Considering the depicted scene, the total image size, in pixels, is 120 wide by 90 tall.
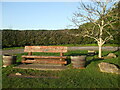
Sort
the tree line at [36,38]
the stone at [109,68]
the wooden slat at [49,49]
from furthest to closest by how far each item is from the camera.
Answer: the tree line at [36,38] < the wooden slat at [49,49] < the stone at [109,68]

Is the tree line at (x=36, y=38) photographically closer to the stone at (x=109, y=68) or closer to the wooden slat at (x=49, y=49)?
the wooden slat at (x=49, y=49)

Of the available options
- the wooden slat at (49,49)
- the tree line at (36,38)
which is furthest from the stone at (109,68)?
the tree line at (36,38)

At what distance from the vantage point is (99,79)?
535cm

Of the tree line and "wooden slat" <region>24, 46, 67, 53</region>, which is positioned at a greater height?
the tree line

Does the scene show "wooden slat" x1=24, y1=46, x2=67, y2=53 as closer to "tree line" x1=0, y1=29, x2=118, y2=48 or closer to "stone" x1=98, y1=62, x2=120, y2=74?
"stone" x1=98, y1=62, x2=120, y2=74

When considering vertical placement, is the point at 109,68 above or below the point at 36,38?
below

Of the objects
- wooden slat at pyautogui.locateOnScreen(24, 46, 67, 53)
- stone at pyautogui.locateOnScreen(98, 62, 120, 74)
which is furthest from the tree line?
stone at pyautogui.locateOnScreen(98, 62, 120, 74)

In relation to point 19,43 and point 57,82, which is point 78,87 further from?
point 19,43

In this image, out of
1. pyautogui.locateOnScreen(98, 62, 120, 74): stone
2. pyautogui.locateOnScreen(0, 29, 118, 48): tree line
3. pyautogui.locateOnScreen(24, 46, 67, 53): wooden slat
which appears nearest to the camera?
pyautogui.locateOnScreen(98, 62, 120, 74): stone

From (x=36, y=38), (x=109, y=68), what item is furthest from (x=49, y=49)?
(x=36, y=38)

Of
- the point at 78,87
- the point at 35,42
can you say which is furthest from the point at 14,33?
the point at 78,87

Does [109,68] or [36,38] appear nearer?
[109,68]

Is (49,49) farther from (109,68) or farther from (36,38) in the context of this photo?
(36,38)

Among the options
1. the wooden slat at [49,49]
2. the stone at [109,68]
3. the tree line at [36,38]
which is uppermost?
the tree line at [36,38]
